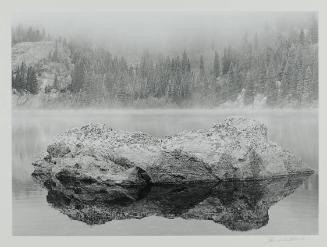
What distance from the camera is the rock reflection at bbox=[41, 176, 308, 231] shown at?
6508 millimetres

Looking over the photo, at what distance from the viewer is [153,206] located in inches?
259

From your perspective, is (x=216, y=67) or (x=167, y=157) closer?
(x=167, y=157)

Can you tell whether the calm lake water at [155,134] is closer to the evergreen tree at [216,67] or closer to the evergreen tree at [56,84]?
the evergreen tree at [56,84]

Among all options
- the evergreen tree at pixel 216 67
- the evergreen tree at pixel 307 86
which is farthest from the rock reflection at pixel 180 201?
the evergreen tree at pixel 216 67

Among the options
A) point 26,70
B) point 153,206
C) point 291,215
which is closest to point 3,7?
point 26,70

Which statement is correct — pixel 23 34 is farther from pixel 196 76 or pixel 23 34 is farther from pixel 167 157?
pixel 167 157

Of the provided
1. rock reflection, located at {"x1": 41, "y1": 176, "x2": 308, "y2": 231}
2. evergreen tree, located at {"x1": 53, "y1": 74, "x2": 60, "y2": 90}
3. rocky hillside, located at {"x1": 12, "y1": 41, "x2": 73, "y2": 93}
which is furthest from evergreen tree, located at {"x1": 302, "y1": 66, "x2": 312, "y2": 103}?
Result: evergreen tree, located at {"x1": 53, "y1": 74, "x2": 60, "y2": 90}

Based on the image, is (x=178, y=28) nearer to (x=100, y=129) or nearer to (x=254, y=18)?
(x=254, y=18)

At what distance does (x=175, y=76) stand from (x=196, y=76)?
0.26 metres

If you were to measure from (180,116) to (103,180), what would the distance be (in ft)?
3.98

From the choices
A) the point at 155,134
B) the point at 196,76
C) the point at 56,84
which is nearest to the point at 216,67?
the point at 196,76

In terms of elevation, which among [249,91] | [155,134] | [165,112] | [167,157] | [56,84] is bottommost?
[167,157]

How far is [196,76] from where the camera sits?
706 centimetres

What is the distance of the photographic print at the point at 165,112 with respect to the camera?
6746mm
